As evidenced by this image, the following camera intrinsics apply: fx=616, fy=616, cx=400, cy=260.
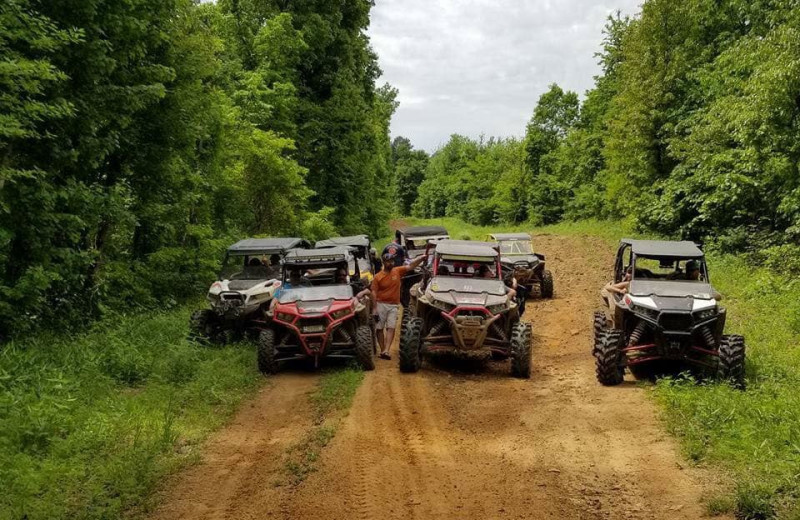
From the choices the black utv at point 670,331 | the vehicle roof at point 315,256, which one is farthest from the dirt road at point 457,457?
the vehicle roof at point 315,256

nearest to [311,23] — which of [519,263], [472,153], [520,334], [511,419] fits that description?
[519,263]

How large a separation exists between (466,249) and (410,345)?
2.53m

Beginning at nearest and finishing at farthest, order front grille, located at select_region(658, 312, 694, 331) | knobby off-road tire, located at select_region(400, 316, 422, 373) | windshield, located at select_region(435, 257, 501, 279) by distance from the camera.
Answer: front grille, located at select_region(658, 312, 694, 331) < knobby off-road tire, located at select_region(400, 316, 422, 373) < windshield, located at select_region(435, 257, 501, 279)

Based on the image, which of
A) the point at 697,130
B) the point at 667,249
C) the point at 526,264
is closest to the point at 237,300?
the point at 667,249

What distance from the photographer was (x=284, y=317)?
433 inches

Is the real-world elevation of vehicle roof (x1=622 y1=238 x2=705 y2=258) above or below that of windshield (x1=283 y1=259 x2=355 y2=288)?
above

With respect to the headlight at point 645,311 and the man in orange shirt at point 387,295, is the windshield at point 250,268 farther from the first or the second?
the headlight at point 645,311

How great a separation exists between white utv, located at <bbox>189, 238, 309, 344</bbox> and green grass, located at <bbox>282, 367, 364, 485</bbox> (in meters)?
2.69

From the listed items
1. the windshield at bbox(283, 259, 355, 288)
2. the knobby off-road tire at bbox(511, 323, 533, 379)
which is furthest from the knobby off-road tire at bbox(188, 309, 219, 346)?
the knobby off-road tire at bbox(511, 323, 533, 379)

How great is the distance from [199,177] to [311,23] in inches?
544

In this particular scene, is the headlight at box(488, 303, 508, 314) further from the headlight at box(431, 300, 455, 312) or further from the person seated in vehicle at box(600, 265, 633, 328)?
the person seated in vehicle at box(600, 265, 633, 328)

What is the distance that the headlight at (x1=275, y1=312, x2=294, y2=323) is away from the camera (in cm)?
1093

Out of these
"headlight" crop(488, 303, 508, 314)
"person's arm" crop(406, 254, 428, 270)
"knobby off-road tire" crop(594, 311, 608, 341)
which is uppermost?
"person's arm" crop(406, 254, 428, 270)

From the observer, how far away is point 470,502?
5762 mm
